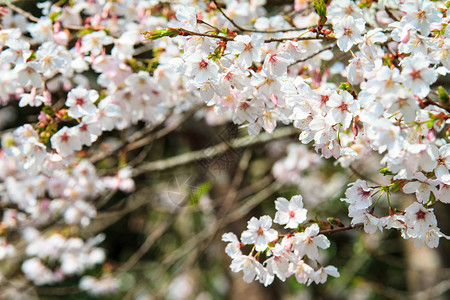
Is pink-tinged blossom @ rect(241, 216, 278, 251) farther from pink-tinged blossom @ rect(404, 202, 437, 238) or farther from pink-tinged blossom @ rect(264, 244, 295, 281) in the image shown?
pink-tinged blossom @ rect(404, 202, 437, 238)

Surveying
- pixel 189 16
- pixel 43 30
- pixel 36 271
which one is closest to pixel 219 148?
pixel 43 30

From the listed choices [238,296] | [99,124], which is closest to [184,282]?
[238,296]

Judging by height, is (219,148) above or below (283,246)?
below

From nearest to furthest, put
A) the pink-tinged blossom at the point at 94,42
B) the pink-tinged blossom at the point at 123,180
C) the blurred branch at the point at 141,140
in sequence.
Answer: the pink-tinged blossom at the point at 94,42 < the blurred branch at the point at 141,140 < the pink-tinged blossom at the point at 123,180

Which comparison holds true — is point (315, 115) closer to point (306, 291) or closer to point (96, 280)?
point (96, 280)

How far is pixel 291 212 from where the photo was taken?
50.1 inches

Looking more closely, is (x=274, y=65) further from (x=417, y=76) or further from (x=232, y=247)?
(x=232, y=247)

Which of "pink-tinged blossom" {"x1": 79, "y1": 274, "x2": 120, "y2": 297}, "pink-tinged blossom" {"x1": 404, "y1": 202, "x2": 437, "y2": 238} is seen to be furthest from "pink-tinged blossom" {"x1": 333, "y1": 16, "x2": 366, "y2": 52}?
"pink-tinged blossom" {"x1": 79, "y1": 274, "x2": 120, "y2": 297}

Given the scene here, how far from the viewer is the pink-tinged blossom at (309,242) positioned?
120 centimetres

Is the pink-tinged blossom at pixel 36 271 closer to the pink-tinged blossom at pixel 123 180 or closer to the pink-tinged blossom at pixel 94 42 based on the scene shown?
the pink-tinged blossom at pixel 123 180

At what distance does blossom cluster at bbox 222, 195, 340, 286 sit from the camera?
122cm

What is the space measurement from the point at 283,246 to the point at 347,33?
0.57m

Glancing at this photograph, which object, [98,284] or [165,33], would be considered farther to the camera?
[98,284]

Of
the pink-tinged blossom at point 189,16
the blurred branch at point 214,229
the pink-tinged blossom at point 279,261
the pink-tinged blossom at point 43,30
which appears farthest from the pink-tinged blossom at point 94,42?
the blurred branch at point 214,229
